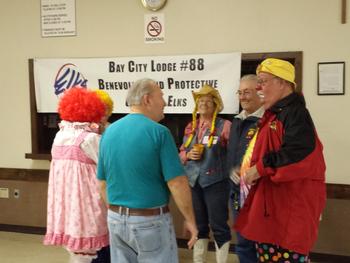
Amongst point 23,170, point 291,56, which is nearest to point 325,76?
point 291,56

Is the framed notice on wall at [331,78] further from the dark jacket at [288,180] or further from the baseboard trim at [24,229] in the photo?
the baseboard trim at [24,229]

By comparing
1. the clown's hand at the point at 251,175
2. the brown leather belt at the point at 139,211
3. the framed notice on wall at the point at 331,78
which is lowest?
the brown leather belt at the point at 139,211

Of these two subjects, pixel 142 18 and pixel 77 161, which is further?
pixel 142 18

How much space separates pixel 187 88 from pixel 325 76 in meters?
1.08

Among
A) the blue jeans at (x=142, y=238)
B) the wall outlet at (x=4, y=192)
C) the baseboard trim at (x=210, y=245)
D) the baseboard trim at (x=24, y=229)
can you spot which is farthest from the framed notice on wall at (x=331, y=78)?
the wall outlet at (x=4, y=192)

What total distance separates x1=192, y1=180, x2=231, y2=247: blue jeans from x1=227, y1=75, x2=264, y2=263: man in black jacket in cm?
23

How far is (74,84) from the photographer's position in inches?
145

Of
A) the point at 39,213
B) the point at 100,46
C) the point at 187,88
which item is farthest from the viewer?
the point at 39,213

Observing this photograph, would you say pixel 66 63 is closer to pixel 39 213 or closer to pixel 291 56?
pixel 39 213

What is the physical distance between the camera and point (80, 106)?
2256mm

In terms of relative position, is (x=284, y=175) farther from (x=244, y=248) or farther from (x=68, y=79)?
(x=68, y=79)

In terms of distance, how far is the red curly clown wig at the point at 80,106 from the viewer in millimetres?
2250

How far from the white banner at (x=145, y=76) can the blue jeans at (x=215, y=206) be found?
0.69 m

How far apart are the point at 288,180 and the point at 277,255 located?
1.24ft
